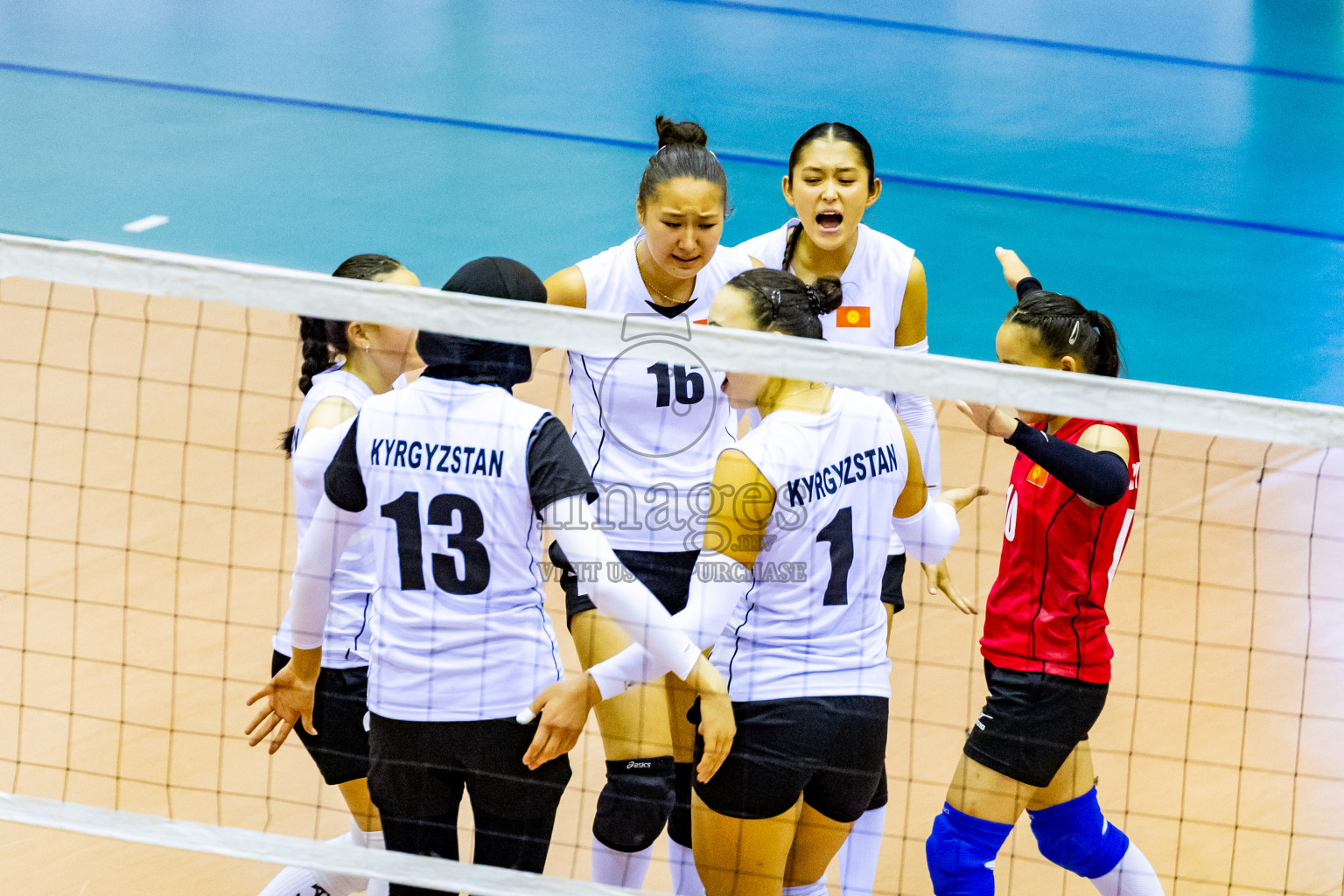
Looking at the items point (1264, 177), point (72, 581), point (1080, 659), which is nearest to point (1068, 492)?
point (1080, 659)

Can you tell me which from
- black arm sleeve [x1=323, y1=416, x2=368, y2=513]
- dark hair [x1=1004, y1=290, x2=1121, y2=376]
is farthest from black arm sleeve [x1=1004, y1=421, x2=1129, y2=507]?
black arm sleeve [x1=323, y1=416, x2=368, y2=513]

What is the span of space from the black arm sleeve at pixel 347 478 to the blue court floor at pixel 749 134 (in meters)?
5.64

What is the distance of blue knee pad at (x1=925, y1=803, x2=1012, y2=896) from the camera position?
3721 millimetres

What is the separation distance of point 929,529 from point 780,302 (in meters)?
0.72

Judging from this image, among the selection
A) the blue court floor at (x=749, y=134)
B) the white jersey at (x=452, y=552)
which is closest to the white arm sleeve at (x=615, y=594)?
the white jersey at (x=452, y=552)

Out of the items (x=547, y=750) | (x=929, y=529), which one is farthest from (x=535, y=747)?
(x=929, y=529)

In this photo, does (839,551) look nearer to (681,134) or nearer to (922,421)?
(922,421)

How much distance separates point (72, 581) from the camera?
5805 millimetres

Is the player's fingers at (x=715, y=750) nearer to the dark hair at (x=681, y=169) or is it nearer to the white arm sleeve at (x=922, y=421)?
the white arm sleeve at (x=922, y=421)

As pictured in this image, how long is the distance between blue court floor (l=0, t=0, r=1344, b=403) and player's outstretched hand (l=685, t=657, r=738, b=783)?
17.9ft

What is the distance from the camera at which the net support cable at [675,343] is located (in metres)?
2.84

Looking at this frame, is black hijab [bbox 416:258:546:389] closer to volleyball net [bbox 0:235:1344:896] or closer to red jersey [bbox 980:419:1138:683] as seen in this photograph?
volleyball net [bbox 0:235:1344:896]

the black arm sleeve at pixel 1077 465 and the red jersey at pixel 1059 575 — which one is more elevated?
the black arm sleeve at pixel 1077 465

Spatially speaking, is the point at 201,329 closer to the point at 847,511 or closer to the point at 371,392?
the point at 371,392
